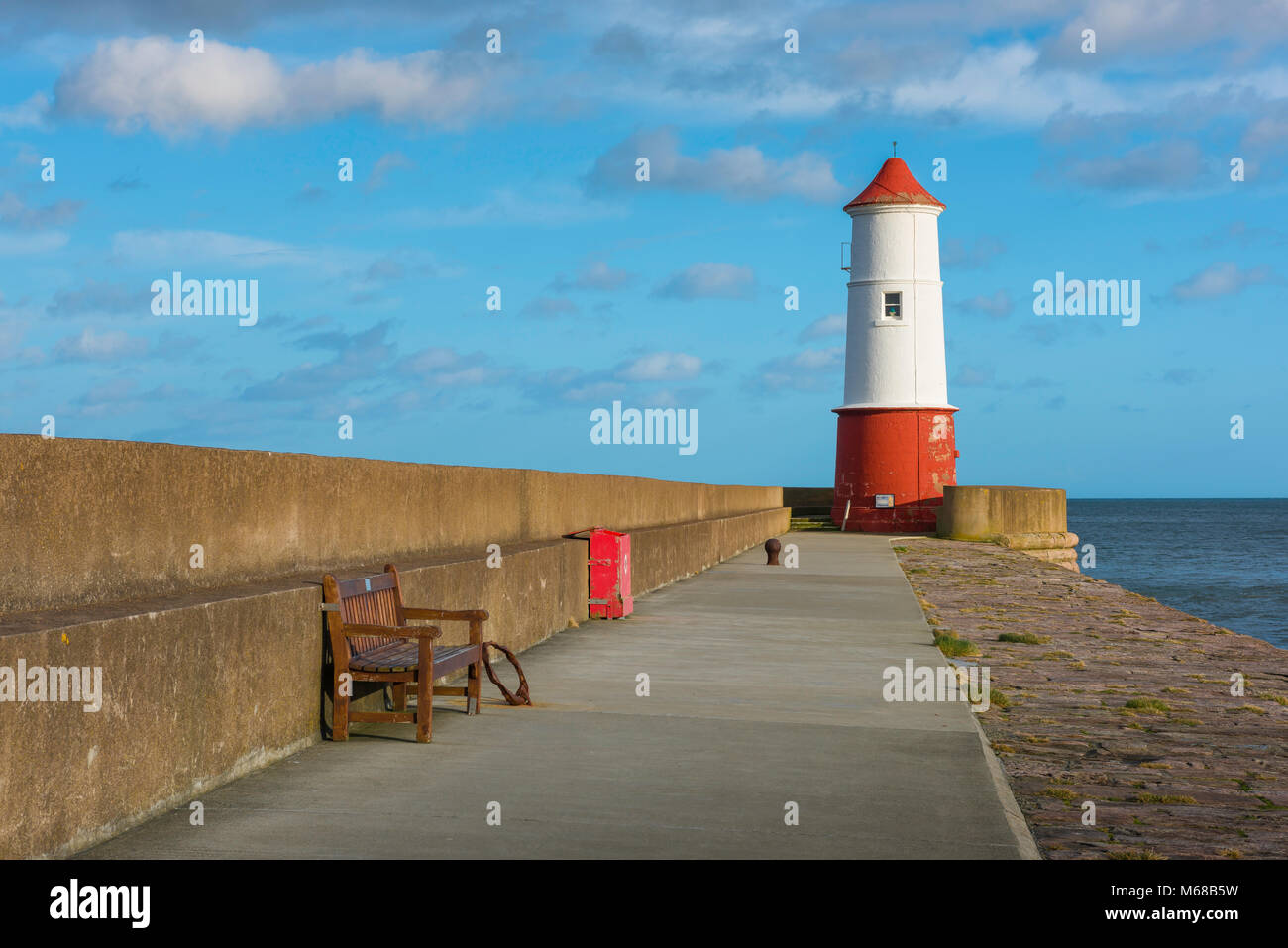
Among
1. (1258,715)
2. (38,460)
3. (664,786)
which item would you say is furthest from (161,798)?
(1258,715)

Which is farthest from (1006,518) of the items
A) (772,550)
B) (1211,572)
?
(1211,572)

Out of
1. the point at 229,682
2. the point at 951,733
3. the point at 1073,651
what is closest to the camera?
the point at 229,682

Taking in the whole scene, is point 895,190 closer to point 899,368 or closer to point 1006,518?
point 899,368

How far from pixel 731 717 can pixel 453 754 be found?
7.08 ft

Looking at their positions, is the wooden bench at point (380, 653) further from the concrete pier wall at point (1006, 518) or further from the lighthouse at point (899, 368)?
the lighthouse at point (899, 368)

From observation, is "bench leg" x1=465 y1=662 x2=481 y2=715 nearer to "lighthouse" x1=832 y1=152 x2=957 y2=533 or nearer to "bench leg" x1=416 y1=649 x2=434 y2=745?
"bench leg" x1=416 y1=649 x2=434 y2=745

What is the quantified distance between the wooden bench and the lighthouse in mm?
34967

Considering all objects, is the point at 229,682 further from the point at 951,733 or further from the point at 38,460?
the point at 951,733

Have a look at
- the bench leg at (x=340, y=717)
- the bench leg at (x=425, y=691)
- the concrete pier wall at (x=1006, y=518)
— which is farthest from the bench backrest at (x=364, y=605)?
the concrete pier wall at (x=1006, y=518)

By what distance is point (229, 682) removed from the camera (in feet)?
22.5

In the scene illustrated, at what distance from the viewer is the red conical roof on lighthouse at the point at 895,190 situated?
140 feet

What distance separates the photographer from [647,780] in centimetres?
709

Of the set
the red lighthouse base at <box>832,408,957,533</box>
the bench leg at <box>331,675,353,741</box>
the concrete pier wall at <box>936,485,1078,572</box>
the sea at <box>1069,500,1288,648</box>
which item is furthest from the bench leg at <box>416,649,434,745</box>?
the red lighthouse base at <box>832,408,957,533</box>
